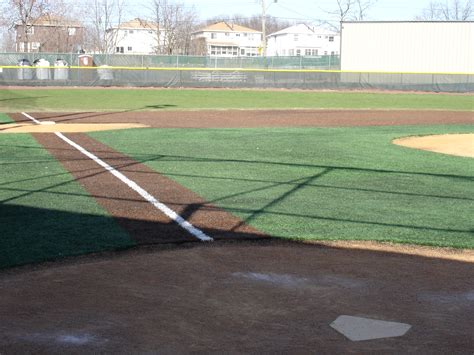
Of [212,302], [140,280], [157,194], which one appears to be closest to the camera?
[212,302]

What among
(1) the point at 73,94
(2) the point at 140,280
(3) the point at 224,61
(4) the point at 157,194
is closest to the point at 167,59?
(3) the point at 224,61

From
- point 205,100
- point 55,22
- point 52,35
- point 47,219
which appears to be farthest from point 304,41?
point 47,219

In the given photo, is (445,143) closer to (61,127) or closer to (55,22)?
(61,127)

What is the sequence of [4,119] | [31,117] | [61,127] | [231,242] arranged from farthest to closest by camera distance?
1. [31,117]
2. [4,119]
3. [61,127]
4. [231,242]

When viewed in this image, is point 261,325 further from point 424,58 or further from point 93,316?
point 424,58

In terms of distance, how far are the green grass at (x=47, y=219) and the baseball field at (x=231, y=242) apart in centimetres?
4

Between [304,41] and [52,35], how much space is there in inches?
2672

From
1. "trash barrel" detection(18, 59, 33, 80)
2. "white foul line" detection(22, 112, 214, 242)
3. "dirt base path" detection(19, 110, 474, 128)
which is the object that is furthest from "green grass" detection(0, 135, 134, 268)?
"trash barrel" detection(18, 59, 33, 80)

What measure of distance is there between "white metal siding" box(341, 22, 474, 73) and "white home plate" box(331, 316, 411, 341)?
5727 centimetres

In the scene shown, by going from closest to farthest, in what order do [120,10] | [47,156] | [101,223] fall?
[101,223]
[47,156]
[120,10]

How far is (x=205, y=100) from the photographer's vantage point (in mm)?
44844

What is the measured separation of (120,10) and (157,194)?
90245 mm

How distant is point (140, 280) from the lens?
7.21 metres

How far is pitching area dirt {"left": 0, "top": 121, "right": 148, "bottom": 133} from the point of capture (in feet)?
79.6
